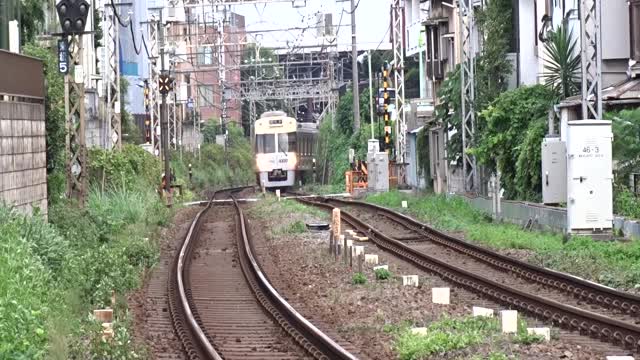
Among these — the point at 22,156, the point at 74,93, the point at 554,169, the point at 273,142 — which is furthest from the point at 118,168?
the point at 273,142

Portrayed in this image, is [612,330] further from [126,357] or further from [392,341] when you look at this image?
[126,357]

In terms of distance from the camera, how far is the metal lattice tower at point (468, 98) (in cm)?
3209

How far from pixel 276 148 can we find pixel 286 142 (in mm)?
594

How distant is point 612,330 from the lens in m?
10.9

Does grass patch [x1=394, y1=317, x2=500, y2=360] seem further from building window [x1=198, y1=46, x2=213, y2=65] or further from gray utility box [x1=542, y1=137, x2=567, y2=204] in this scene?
building window [x1=198, y1=46, x2=213, y2=65]

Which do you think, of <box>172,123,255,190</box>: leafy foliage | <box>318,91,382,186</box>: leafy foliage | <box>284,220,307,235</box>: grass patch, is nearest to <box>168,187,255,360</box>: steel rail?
<box>284,220,307,235</box>: grass patch

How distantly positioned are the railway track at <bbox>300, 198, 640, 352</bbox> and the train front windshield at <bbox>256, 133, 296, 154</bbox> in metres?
24.1

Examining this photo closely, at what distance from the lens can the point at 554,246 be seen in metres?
19.7

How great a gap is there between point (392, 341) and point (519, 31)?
26.3 meters

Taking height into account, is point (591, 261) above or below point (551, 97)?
below

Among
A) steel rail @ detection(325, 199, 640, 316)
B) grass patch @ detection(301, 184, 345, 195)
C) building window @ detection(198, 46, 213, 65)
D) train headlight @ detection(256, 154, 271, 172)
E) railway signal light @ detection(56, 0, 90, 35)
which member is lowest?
grass patch @ detection(301, 184, 345, 195)

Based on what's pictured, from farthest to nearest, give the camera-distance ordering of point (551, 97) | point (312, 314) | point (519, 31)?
point (519, 31)
point (551, 97)
point (312, 314)

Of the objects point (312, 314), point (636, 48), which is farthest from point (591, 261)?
point (636, 48)

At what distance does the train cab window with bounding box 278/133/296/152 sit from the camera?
49.7 metres
